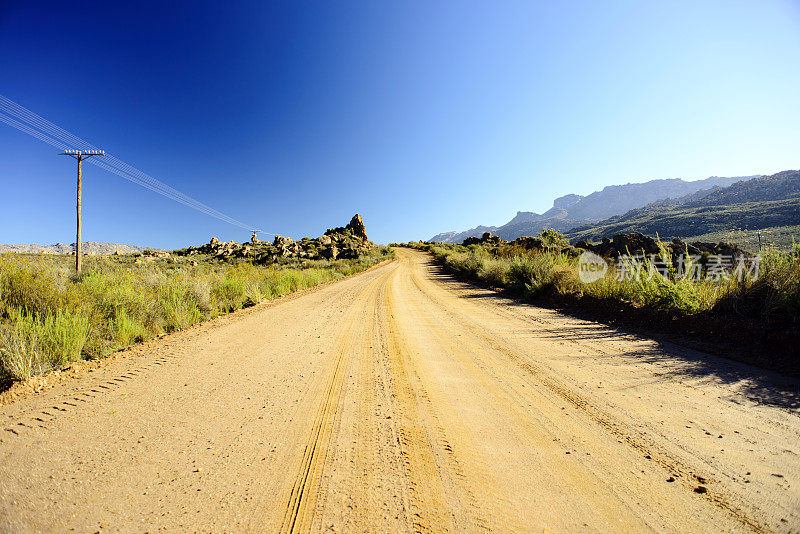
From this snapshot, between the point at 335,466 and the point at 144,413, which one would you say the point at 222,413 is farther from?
the point at 335,466

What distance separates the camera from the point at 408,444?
2344 millimetres

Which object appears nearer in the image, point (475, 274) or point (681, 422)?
point (681, 422)

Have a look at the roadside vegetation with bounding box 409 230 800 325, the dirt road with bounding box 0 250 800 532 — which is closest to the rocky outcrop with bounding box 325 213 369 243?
the roadside vegetation with bounding box 409 230 800 325

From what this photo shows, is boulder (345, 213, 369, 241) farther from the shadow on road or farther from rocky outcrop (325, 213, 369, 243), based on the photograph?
the shadow on road

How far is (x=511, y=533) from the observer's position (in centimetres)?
154

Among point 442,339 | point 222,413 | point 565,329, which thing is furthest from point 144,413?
point 565,329

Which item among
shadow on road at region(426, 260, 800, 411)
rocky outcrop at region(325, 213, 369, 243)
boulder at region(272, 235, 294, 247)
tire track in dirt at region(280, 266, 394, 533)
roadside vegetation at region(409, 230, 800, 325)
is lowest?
tire track in dirt at region(280, 266, 394, 533)

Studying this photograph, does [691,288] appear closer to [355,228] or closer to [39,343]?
[39,343]

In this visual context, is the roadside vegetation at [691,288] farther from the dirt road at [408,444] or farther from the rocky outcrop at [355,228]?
the rocky outcrop at [355,228]

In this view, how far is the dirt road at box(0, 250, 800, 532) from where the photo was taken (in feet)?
5.56

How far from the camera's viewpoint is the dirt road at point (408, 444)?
169cm

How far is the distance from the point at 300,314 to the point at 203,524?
595cm

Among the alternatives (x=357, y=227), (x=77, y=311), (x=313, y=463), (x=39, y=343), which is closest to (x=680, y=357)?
(x=313, y=463)

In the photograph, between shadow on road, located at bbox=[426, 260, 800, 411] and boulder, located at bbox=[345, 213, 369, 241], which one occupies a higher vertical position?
boulder, located at bbox=[345, 213, 369, 241]
